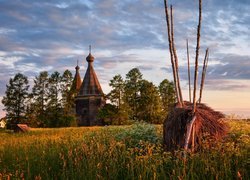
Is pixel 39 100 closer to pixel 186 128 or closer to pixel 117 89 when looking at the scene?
pixel 117 89

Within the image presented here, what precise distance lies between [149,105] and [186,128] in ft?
139

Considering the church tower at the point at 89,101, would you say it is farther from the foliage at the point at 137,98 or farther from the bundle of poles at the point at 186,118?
the bundle of poles at the point at 186,118

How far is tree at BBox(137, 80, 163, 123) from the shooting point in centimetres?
4941

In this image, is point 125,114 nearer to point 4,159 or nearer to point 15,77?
point 15,77

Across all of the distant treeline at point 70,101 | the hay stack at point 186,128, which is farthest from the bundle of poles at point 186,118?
the distant treeline at point 70,101

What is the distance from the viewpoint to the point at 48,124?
49.9 metres

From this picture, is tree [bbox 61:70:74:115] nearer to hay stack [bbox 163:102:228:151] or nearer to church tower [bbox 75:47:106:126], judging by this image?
church tower [bbox 75:47:106:126]

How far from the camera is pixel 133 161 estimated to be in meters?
7.28

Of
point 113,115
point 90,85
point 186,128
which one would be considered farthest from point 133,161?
point 90,85

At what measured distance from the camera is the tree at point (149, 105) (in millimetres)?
49406

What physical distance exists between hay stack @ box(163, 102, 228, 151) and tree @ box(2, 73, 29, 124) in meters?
48.1

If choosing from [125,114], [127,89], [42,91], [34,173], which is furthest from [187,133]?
[42,91]

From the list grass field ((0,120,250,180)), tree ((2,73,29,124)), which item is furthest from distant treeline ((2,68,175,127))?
grass field ((0,120,250,180))

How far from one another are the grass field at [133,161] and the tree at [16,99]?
44.4 metres
